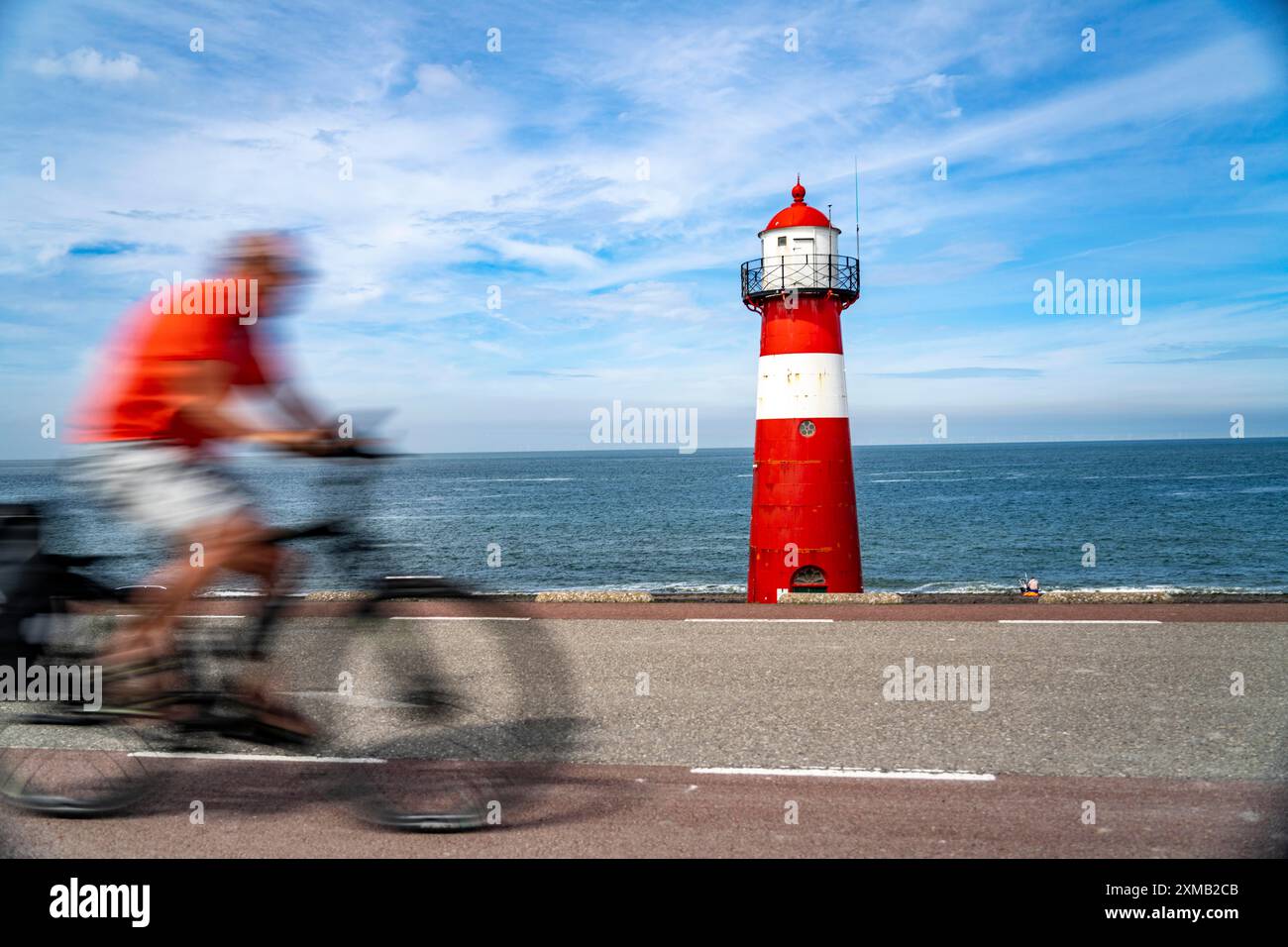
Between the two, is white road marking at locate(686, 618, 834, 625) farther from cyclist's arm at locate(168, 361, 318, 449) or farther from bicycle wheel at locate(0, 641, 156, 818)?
cyclist's arm at locate(168, 361, 318, 449)

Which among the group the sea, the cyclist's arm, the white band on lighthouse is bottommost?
the sea

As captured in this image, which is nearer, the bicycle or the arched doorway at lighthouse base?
the bicycle

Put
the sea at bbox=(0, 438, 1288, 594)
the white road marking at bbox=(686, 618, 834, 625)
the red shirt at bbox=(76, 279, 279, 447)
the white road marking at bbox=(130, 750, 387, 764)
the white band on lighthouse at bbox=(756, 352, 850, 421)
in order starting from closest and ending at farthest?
the red shirt at bbox=(76, 279, 279, 447) → the sea at bbox=(0, 438, 1288, 594) → the white road marking at bbox=(130, 750, 387, 764) → the white road marking at bbox=(686, 618, 834, 625) → the white band on lighthouse at bbox=(756, 352, 850, 421)

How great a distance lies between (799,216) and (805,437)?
13.2ft

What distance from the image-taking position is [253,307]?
396 centimetres

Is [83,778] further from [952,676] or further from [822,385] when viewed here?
[822,385]

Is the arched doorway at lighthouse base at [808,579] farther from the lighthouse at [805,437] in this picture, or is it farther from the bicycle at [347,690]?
the bicycle at [347,690]

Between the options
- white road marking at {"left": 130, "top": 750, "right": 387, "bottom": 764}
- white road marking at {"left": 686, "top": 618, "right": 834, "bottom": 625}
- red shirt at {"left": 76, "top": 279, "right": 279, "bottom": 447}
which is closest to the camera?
red shirt at {"left": 76, "top": 279, "right": 279, "bottom": 447}

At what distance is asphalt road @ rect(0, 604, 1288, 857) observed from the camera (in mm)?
3951

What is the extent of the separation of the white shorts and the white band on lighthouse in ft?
40.2

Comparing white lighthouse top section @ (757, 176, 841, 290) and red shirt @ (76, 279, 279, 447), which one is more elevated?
white lighthouse top section @ (757, 176, 841, 290)

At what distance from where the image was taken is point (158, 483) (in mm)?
3941

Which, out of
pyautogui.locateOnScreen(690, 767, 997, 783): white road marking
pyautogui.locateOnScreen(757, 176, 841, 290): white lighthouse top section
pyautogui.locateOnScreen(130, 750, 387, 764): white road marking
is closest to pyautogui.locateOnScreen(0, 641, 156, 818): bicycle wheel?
pyautogui.locateOnScreen(130, 750, 387, 764): white road marking
